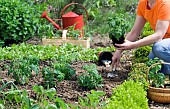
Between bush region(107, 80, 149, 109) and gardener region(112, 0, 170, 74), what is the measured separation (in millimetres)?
617

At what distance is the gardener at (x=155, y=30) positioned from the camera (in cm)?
554

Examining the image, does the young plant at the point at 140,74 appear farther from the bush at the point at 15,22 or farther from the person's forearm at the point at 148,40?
the bush at the point at 15,22

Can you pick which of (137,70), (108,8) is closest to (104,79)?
(137,70)

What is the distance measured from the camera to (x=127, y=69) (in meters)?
6.34

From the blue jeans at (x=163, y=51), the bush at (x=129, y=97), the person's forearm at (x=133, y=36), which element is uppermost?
the person's forearm at (x=133, y=36)

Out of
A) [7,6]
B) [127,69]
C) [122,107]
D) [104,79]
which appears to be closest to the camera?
[122,107]

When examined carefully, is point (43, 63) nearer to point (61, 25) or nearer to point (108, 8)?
point (61, 25)

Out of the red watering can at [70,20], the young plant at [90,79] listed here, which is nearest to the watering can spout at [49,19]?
the red watering can at [70,20]

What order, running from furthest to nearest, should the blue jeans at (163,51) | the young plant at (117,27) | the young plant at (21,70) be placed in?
the blue jeans at (163,51) < the young plant at (117,27) < the young plant at (21,70)

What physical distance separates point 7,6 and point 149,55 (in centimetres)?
298

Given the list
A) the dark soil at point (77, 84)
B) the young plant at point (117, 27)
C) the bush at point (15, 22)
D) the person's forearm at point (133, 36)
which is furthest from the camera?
the bush at point (15, 22)

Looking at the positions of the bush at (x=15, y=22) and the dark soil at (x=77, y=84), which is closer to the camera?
the dark soil at (x=77, y=84)

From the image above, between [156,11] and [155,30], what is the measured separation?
9.4 inches

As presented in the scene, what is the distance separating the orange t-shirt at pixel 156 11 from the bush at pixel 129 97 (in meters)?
0.89
